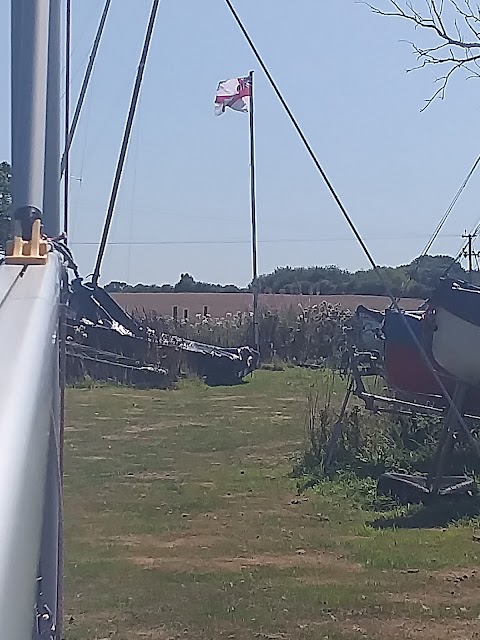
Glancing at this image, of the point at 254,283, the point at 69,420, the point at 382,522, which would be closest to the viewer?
the point at 382,522

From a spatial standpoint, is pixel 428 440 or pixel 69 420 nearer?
pixel 428 440

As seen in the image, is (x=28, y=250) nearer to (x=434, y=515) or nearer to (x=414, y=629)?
(x=414, y=629)

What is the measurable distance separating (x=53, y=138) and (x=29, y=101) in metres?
0.92

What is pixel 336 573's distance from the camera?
21.3 feet

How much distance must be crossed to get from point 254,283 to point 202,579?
19.3 meters

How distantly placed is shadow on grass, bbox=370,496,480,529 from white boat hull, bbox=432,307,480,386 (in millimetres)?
957

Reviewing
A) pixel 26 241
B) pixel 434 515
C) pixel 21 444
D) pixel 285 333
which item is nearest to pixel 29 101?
pixel 26 241

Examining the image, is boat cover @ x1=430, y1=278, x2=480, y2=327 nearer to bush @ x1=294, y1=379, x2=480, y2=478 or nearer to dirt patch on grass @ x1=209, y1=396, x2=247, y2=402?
bush @ x1=294, y1=379, x2=480, y2=478

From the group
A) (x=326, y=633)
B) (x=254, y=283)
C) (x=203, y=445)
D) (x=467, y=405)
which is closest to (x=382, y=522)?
(x=467, y=405)

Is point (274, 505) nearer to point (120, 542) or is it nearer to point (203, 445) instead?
point (120, 542)

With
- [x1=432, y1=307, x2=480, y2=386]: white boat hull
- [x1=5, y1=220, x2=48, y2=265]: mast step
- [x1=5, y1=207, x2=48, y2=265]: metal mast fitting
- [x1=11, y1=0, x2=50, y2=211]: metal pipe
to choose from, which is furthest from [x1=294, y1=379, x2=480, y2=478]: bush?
[x1=5, y1=220, x2=48, y2=265]: mast step

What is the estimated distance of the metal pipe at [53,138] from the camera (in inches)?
142

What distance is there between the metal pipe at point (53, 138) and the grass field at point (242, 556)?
231cm

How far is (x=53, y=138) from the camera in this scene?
3.80 m
